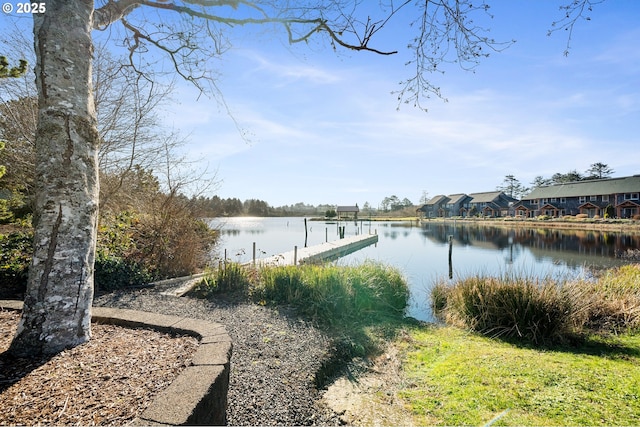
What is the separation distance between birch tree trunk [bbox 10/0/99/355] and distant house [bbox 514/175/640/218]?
4719 cm

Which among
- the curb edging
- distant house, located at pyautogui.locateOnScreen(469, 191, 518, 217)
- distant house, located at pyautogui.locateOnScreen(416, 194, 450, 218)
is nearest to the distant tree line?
the curb edging

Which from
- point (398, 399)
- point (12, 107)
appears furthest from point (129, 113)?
point (398, 399)

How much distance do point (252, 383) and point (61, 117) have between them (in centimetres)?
248

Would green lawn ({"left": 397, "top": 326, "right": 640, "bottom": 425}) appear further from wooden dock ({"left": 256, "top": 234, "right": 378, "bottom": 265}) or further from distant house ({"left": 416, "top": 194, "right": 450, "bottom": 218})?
distant house ({"left": 416, "top": 194, "right": 450, "bottom": 218})

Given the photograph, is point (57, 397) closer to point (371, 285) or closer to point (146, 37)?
point (146, 37)

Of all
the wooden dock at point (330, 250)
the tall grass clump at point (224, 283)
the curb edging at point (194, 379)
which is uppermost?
the curb edging at point (194, 379)

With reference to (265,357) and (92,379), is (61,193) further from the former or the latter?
(265,357)

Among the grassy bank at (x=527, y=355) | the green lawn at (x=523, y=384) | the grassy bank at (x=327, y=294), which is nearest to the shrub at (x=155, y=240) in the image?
the grassy bank at (x=327, y=294)

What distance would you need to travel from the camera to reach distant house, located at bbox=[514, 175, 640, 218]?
119ft

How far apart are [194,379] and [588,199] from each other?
52106 mm

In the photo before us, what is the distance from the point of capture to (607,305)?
5.98m

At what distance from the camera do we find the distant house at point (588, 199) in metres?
36.2

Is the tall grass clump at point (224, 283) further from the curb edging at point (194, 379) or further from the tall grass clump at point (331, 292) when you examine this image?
the curb edging at point (194, 379)

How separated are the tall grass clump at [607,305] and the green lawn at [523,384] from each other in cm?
76
